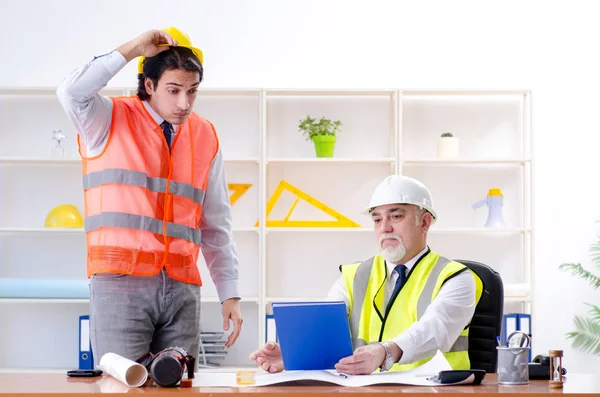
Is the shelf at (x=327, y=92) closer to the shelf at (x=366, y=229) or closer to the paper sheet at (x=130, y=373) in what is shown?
the shelf at (x=366, y=229)

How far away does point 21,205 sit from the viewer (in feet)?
17.5

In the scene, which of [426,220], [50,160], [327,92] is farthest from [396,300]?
[50,160]

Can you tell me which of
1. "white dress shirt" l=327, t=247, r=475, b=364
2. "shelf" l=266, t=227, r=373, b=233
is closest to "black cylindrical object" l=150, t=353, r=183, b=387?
"white dress shirt" l=327, t=247, r=475, b=364

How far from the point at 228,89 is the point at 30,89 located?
117cm

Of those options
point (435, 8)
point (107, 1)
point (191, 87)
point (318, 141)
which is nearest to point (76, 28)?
point (107, 1)

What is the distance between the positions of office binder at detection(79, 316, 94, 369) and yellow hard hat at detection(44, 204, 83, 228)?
1.83ft

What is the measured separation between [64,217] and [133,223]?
2698 mm

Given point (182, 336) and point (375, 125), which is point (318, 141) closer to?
point (375, 125)

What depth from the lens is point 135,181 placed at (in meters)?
2.58

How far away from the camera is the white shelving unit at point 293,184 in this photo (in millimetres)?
5309

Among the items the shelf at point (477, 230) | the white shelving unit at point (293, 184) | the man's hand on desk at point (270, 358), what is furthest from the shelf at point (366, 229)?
the man's hand on desk at point (270, 358)

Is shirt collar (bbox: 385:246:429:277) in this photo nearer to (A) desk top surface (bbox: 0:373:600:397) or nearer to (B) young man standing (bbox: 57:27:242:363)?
(B) young man standing (bbox: 57:27:242:363)

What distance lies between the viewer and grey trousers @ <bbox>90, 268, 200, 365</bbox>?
7.97 ft

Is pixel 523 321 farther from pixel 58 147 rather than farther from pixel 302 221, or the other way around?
pixel 58 147
